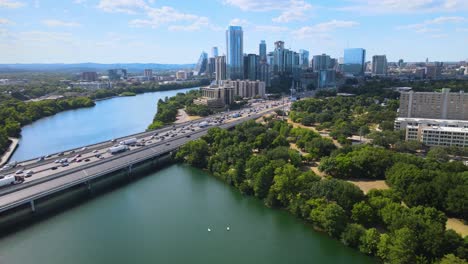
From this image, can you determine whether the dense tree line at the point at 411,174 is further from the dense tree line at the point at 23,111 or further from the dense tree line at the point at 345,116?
the dense tree line at the point at 23,111

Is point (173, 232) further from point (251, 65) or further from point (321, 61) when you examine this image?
point (321, 61)

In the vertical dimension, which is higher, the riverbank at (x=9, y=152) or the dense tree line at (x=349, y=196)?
the dense tree line at (x=349, y=196)

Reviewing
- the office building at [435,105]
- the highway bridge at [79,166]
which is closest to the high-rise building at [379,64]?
the office building at [435,105]

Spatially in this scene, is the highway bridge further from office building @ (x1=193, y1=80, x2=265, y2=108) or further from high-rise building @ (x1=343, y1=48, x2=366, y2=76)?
high-rise building @ (x1=343, y1=48, x2=366, y2=76)

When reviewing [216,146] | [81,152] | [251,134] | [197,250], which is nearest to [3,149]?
[81,152]

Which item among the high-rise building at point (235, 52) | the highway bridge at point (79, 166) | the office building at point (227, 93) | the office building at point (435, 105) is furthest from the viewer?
the high-rise building at point (235, 52)

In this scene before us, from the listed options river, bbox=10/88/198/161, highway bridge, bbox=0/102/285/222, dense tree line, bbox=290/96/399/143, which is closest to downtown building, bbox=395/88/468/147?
dense tree line, bbox=290/96/399/143
